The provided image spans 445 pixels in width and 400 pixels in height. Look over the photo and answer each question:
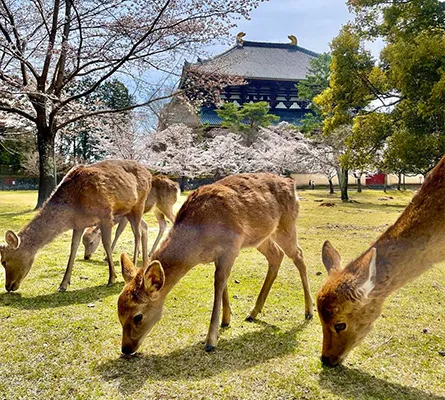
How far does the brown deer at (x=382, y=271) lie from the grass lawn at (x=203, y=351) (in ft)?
1.19

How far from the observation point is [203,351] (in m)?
3.04

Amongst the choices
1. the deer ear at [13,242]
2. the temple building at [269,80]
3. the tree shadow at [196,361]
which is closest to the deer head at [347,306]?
the tree shadow at [196,361]

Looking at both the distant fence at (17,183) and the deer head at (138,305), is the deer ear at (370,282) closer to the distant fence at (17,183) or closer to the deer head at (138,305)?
the deer head at (138,305)

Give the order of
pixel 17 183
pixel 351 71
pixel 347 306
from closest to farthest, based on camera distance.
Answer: pixel 347 306, pixel 351 71, pixel 17 183

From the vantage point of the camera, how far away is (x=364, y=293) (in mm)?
2428

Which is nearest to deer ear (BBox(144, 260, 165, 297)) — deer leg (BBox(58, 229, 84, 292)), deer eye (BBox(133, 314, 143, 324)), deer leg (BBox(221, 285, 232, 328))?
deer eye (BBox(133, 314, 143, 324))

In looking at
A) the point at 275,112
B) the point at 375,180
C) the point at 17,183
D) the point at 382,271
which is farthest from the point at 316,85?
the point at 382,271

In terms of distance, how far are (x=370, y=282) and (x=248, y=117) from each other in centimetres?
2614

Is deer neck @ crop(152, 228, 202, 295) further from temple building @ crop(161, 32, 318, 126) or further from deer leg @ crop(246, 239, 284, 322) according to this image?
temple building @ crop(161, 32, 318, 126)

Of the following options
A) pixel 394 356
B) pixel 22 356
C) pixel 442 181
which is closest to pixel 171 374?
pixel 22 356

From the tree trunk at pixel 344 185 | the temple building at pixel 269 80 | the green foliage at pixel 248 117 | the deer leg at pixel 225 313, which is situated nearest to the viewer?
the deer leg at pixel 225 313

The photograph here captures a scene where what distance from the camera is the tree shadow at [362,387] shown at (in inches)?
95.2

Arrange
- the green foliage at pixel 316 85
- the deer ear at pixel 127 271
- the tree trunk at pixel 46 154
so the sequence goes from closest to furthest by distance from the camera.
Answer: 1. the deer ear at pixel 127 271
2. the tree trunk at pixel 46 154
3. the green foliage at pixel 316 85

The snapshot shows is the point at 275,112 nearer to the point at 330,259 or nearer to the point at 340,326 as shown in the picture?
the point at 330,259
